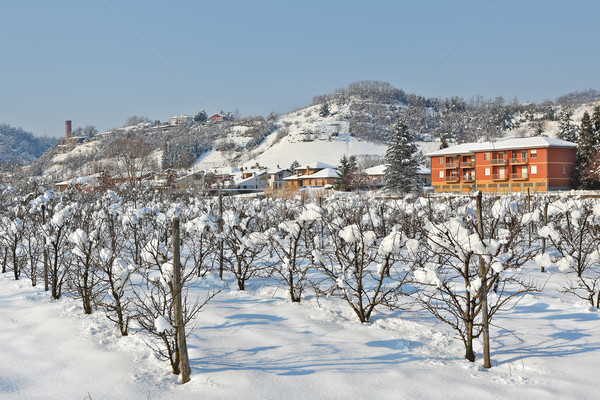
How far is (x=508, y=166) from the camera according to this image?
46031mm

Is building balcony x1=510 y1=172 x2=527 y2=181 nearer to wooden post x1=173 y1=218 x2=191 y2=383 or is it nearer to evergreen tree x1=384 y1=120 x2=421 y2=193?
evergreen tree x1=384 y1=120 x2=421 y2=193

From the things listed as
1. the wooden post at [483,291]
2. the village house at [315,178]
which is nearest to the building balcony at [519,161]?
the village house at [315,178]

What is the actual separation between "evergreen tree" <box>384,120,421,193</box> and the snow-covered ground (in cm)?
3289

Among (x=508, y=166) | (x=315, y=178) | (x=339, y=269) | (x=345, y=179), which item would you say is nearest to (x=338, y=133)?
(x=315, y=178)

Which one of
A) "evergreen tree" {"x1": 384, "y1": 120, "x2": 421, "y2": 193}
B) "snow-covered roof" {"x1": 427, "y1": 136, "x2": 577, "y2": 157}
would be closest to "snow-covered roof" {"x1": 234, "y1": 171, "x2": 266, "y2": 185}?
"snow-covered roof" {"x1": 427, "y1": 136, "x2": 577, "y2": 157}

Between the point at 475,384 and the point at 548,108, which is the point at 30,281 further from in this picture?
the point at 548,108

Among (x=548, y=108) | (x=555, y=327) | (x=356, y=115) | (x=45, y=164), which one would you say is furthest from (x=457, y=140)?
(x=45, y=164)

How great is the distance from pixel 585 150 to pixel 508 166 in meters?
7.36

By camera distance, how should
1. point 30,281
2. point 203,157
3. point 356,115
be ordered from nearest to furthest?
point 30,281 < point 203,157 < point 356,115

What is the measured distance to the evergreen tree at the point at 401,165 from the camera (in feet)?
131

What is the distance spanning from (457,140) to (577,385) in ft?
408

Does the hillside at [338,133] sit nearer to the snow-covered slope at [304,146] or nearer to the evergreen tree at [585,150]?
the snow-covered slope at [304,146]

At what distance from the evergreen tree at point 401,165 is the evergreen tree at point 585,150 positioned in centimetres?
1722

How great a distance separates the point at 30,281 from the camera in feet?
34.0
